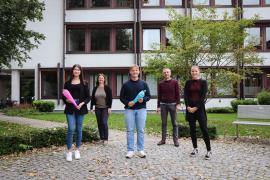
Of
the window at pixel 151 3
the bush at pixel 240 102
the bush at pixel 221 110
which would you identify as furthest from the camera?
the window at pixel 151 3

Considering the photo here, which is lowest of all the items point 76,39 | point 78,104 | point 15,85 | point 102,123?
point 102,123

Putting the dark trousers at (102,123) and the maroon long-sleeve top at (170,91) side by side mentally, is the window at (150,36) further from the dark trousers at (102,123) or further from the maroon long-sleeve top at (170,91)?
the maroon long-sleeve top at (170,91)

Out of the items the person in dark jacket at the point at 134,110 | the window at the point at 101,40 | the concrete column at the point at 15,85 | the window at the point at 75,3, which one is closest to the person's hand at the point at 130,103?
the person in dark jacket at the point at 134,110

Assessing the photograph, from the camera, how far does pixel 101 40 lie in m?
32.6

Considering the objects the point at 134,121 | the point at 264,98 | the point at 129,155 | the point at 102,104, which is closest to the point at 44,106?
the point at 264,98

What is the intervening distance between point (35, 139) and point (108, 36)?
2226 centimetres

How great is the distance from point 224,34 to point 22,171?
11228 mm

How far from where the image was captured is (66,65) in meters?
32.1

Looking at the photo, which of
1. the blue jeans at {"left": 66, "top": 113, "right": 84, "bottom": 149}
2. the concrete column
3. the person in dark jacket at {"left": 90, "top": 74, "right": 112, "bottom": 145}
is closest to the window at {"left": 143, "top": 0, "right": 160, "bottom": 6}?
the concrete column

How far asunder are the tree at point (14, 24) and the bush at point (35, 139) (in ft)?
23.9

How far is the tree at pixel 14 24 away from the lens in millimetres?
17016

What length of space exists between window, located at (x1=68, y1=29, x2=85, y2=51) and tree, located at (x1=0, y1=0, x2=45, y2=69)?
13.7 meters

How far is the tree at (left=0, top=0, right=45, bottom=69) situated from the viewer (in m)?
17.0

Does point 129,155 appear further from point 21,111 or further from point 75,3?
point 75,3
